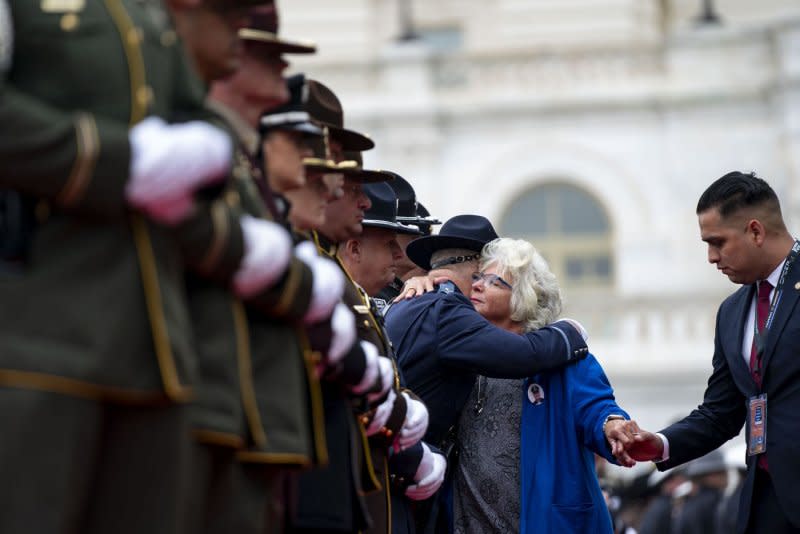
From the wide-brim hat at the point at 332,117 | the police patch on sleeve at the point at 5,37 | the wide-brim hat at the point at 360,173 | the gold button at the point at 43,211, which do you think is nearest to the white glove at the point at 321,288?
the gold button at the point at 43,211

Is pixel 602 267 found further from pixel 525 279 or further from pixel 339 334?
pixel 339 334

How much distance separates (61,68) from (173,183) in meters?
0.37

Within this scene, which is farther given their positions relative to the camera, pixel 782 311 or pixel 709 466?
pixel 709 466

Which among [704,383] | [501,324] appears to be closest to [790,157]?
[704,383]

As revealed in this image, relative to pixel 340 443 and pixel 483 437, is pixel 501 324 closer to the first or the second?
pixel 483 437

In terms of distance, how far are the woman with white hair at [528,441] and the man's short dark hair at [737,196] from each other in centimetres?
93

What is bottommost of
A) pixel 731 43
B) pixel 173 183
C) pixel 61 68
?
pixel 731 43

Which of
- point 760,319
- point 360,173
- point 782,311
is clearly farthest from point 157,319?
point 760,319

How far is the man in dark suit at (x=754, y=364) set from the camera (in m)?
5.64

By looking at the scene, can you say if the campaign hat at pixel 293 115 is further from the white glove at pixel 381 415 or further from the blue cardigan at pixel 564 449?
the blue cardigan at pixel 564 449

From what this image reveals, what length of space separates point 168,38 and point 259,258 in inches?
21.0

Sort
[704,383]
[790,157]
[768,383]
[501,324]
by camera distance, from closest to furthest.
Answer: [768,383] → [501,324] → [704,383] → [790,157]

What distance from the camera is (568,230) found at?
79.4ft

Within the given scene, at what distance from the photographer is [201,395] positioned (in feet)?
10.2
